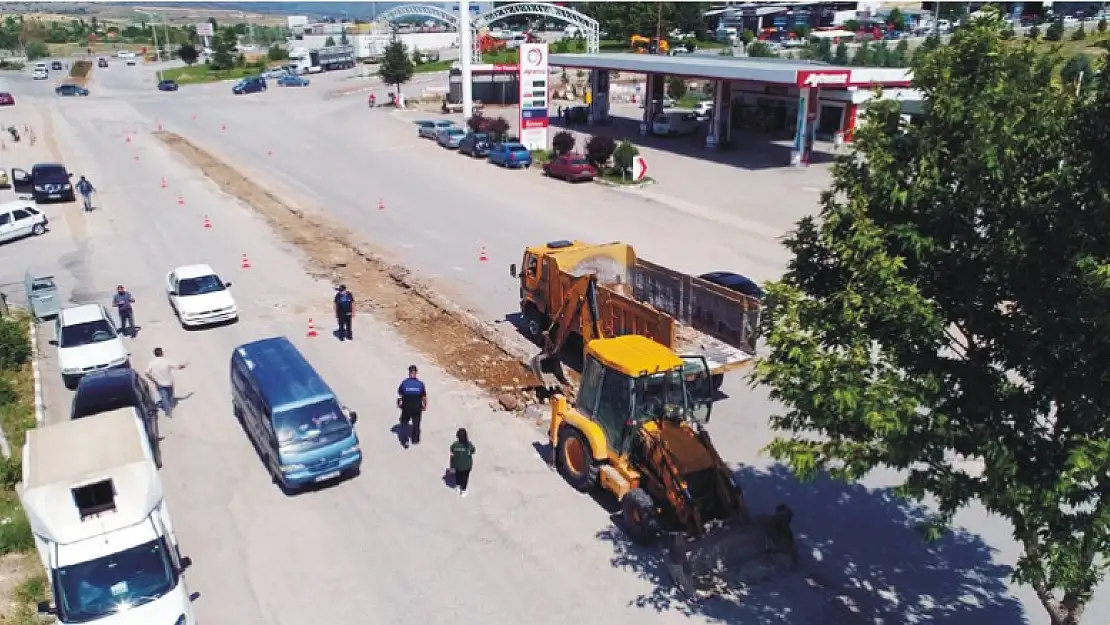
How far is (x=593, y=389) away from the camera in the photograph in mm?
12602

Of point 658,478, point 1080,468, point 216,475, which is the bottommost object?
point 216,475

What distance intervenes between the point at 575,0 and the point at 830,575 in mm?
121011

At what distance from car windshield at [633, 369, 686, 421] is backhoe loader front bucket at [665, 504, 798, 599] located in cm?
172

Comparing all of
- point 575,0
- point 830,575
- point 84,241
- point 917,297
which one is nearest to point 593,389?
point 830,575

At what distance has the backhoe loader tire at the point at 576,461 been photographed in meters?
12.6

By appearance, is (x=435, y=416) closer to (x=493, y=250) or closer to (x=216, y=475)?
(x=216, y=475)

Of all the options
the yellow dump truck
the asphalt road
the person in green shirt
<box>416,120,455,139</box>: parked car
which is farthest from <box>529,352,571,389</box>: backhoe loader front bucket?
<box>416,120,455,139</box>: parked car

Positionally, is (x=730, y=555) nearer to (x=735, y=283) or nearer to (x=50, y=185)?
(x=735, y=283)

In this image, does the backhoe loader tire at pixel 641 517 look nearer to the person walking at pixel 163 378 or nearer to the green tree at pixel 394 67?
the person walking at pixel 163 378

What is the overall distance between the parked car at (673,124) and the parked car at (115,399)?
41.8 meters

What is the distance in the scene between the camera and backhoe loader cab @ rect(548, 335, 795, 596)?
11016 mm

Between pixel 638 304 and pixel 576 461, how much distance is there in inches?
143

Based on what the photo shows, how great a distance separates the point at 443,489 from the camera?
1348 cm

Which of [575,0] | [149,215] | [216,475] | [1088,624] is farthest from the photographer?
[575,0]
